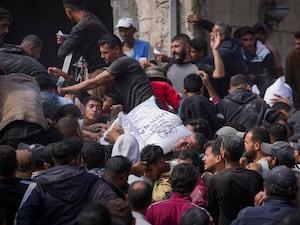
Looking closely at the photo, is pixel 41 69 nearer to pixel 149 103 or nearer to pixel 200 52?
pixel 149 103

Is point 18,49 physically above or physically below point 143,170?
above

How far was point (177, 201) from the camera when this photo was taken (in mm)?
6957

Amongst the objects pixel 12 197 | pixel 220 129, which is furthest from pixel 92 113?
pixel 12 197

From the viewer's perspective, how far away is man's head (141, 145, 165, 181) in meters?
7.70

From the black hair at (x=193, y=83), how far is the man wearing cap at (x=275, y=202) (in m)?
3.17

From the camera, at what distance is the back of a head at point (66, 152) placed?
6.98 metres

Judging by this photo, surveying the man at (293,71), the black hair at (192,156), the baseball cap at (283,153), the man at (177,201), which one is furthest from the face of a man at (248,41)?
the man at (177,201)

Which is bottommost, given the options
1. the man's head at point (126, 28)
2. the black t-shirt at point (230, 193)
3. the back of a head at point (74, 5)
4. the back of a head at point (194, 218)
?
the black t-shirt at point (230, 193)

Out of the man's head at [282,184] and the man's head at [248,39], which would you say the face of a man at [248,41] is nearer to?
the man's head at [248,39]

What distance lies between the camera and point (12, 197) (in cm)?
687

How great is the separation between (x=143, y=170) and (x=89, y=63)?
3.39m

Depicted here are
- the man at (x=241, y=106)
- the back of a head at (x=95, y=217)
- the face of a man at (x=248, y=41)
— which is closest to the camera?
the back of a head at (x=95, y=217)

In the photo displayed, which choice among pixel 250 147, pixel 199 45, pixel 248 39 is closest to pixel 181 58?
pixel 199 45

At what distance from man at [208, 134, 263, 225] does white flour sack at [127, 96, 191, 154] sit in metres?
1.39
